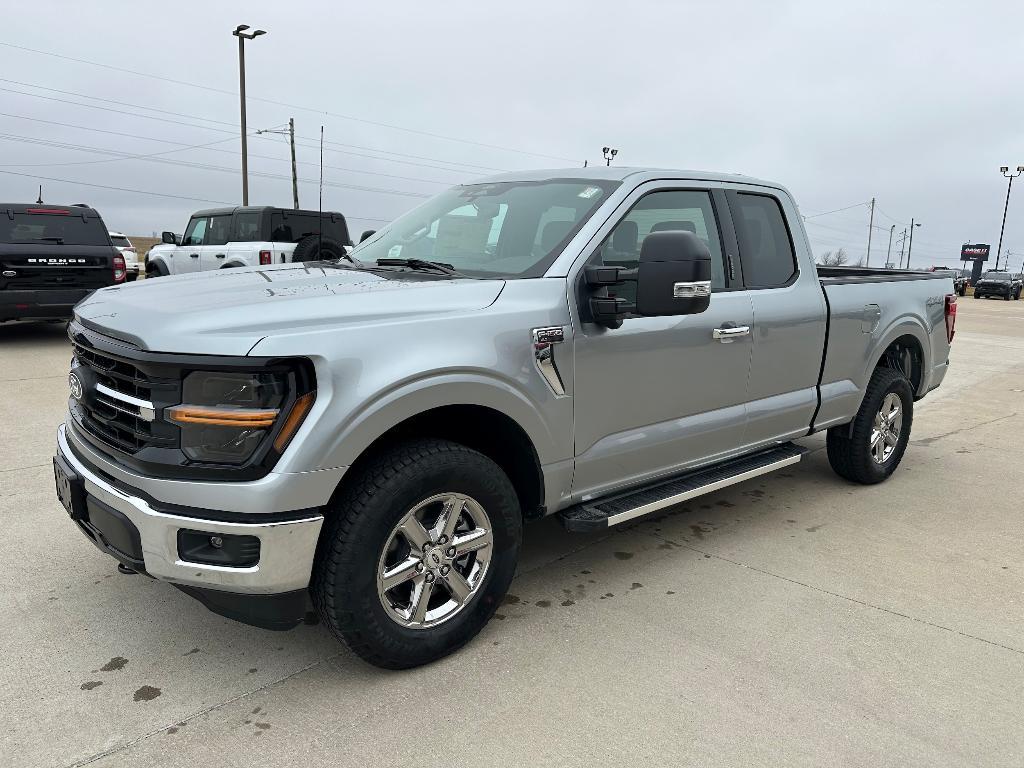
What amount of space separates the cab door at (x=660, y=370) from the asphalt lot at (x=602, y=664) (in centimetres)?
58

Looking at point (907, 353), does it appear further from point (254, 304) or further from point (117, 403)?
point (117, 403)

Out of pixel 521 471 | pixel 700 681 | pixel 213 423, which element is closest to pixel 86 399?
pixel 213 423

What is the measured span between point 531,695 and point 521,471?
0.87 metres

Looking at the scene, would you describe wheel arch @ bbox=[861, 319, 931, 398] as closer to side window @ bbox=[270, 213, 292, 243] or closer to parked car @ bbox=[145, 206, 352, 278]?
parked car @ bbox=[145, 206, 352, 278]

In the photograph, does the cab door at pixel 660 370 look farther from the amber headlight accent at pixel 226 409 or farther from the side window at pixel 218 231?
the side window at pixel 218 231

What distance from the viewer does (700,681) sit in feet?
9.12

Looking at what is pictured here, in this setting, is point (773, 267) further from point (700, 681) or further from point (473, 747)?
point (473, 747)

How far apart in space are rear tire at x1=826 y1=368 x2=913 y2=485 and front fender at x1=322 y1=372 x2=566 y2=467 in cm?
268

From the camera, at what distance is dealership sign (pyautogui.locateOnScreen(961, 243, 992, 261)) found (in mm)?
71625

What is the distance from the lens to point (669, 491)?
3.64 m

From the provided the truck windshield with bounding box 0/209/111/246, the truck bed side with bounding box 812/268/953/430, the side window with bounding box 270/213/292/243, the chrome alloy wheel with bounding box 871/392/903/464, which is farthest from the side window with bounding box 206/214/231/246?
the chrome alloy wheel with bounding box 871/392/903/464

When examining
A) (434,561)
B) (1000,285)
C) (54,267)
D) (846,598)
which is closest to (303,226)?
(54,267)

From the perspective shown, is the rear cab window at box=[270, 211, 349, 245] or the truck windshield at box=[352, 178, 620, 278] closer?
the truck windshield at box=[352, 178, 620, 278]

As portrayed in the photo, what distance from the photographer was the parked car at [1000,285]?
125 feet
